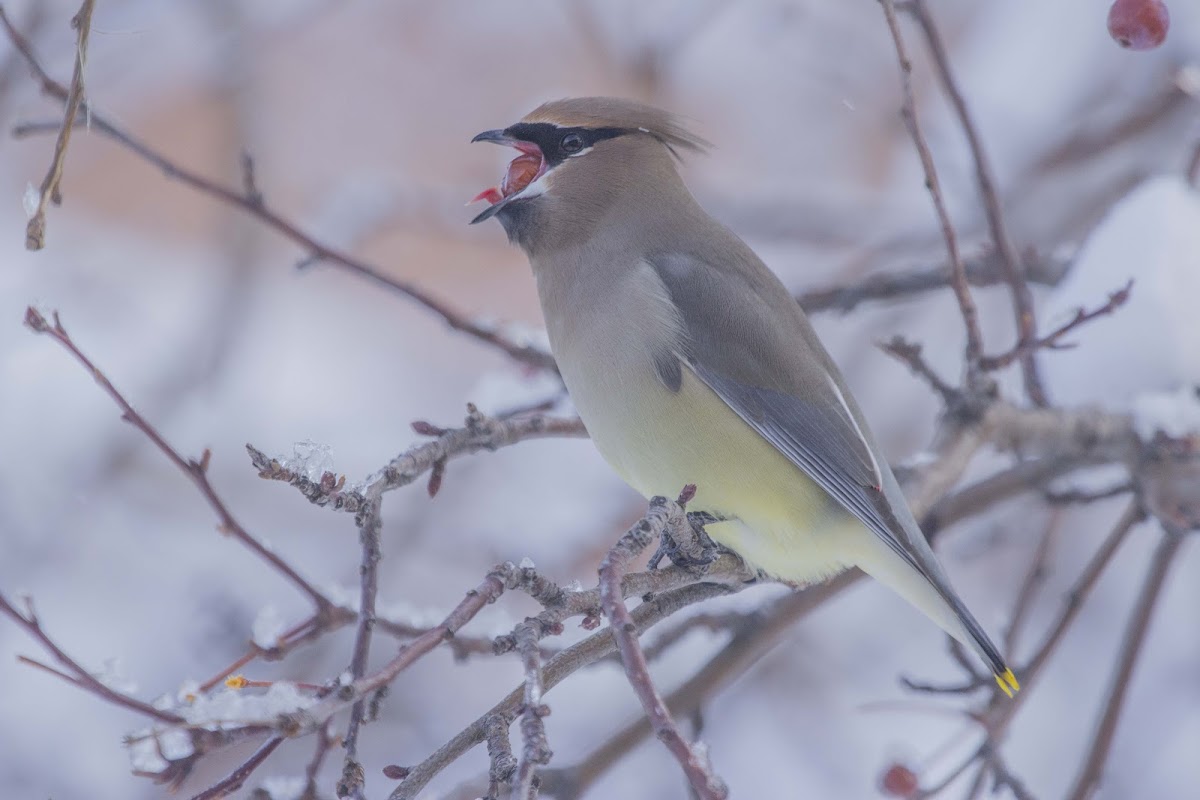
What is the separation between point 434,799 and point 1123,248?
253cm

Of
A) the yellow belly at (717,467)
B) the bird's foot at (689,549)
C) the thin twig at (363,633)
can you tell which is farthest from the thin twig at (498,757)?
the yellow belly at (717,467)

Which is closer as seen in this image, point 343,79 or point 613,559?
point 613,559

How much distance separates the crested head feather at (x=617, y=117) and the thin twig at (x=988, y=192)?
2.75 ft

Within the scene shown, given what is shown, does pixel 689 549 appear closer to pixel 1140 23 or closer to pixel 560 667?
pixel 560 667

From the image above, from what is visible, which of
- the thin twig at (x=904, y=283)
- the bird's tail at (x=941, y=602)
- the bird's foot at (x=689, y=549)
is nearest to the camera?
the bird's foot at (x=689, y=549)

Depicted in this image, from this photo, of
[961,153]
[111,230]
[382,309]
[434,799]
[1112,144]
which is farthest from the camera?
[382,309]

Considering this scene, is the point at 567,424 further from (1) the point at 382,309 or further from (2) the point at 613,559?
(1) the point at 382,309

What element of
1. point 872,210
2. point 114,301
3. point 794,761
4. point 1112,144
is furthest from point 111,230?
point 1112,144

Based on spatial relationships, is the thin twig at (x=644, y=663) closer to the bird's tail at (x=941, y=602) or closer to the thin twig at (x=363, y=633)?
the thin twig at (x=363, y=633)

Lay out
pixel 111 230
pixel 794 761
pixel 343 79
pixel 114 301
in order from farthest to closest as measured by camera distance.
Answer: pixel 343 79, pixel 111 230, pixel 114 301, pixel 794 761

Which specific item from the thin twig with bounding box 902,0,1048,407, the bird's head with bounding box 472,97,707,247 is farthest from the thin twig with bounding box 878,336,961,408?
the bird's head with bounding box 472,97,707,247

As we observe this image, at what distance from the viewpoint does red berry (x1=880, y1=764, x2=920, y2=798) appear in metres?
3.40

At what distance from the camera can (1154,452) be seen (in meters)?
3.44

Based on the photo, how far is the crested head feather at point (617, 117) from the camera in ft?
11.9
